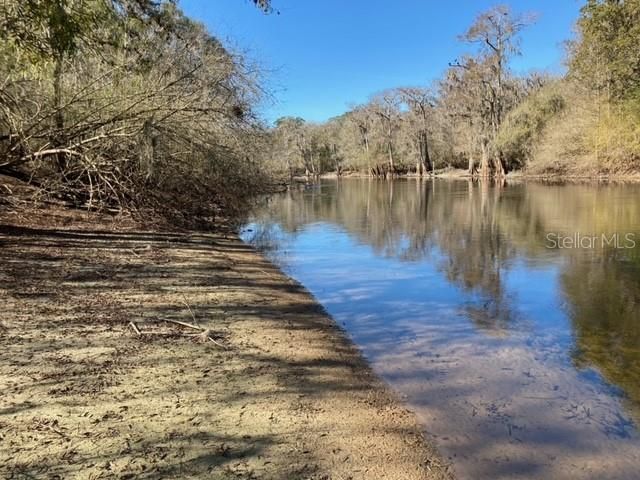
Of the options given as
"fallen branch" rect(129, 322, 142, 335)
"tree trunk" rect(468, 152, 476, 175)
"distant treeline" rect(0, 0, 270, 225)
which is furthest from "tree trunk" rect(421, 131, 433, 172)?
"fallen branch" rect(129, 322, 142, 335)

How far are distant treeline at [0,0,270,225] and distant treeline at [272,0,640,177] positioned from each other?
20.8ft

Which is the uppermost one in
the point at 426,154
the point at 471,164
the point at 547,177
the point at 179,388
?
the point at 426,154

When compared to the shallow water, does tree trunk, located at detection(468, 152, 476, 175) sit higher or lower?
higher

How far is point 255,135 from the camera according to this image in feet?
52.0

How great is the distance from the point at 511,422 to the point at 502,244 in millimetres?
9905

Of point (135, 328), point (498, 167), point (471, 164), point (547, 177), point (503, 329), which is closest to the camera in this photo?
point (135, 328)

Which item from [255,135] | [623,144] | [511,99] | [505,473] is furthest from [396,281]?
[511,99]

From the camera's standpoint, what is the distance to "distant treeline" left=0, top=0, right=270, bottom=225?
8.23 metres

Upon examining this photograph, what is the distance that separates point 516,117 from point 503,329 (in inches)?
1672

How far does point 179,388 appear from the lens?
3.89 m

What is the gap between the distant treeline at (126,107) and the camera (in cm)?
823

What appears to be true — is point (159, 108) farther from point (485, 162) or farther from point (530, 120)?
point (485, 162)

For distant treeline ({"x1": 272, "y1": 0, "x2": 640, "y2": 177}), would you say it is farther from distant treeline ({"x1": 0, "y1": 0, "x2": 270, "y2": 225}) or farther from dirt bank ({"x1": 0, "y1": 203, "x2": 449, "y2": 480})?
dirt bank ({"x1": 0, "y1": 203, "x2": 449, "y2": 480})

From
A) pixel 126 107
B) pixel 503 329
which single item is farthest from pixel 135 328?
pixel 126 107
